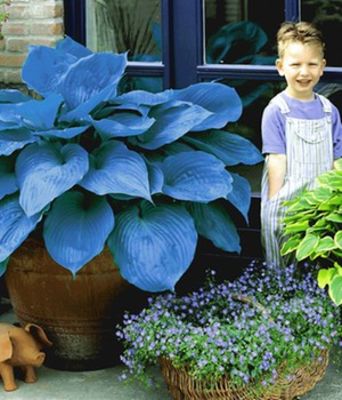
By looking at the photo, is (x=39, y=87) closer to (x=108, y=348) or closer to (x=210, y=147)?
(x=210, y=147)

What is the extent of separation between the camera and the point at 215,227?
13.8ft

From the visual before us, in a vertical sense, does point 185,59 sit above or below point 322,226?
above

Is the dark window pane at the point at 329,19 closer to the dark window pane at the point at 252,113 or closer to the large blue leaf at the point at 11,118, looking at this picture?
the dark window pane at the point at 252,113

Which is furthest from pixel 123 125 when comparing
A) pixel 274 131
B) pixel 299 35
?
pixel 299 35

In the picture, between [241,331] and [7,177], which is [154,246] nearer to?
[241,331]

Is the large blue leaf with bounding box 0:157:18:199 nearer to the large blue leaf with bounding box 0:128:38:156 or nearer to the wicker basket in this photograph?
the large blue leaf with bounding box 0:128:38:156

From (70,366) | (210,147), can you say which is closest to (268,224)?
(210,147)

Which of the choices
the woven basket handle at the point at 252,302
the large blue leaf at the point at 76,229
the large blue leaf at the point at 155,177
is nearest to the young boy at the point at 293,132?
the woven basket handle at the point at 252,302

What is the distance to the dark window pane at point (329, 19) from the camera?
14.8 feet

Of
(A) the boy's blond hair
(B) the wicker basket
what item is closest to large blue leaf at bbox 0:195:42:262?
(B) the wicker basket

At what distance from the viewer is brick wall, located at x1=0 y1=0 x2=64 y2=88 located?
4777mm

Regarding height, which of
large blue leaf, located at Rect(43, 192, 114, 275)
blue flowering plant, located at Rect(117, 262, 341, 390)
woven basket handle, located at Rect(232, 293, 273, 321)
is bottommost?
blue flowering plant, located at Rect(117, 262, 341, 390)

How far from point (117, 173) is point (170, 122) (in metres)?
0.37

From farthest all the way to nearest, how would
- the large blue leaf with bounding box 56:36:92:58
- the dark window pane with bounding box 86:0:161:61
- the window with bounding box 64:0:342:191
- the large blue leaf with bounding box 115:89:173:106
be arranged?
1. the dark window pane with bounding box 86:0:161:61
2. the window with bounding box 64:0:342:191
3. the large blue leaf with bounding box 56:36:92:58
4. the large blue leaf with bounding box 115:89:173:106
